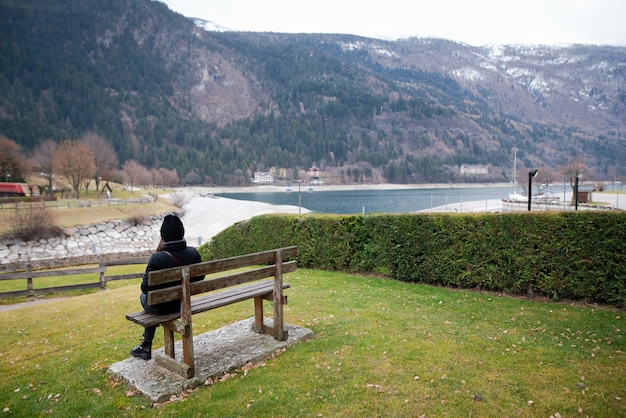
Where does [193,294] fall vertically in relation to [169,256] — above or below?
below

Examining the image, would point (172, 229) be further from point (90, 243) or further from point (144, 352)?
point (90, 243)

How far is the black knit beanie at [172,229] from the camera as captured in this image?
18.8ft

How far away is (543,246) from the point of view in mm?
9453

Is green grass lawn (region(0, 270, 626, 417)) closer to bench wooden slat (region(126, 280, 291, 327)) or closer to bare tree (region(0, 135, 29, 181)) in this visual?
bench wooden slat (region(126, 280, 291, 327))

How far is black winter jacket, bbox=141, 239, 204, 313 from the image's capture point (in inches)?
223

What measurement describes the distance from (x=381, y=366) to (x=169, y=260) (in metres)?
3.29

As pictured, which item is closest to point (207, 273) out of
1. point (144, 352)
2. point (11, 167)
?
point (144, 352)

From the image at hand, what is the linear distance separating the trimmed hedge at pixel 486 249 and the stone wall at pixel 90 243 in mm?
27987

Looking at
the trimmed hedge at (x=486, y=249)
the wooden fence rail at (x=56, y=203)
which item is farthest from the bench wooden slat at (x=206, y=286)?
the wooden fence rail at (x=56, y=203)

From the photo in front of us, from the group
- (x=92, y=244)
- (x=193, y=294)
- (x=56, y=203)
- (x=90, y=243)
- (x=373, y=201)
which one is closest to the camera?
(x=193, y=294)

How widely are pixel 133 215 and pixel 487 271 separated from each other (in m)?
60.5

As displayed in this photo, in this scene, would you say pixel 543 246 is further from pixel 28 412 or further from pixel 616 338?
pixel 28 412

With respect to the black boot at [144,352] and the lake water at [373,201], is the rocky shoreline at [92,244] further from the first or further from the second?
the lake water at [373,201]

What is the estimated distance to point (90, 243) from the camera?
166ft
